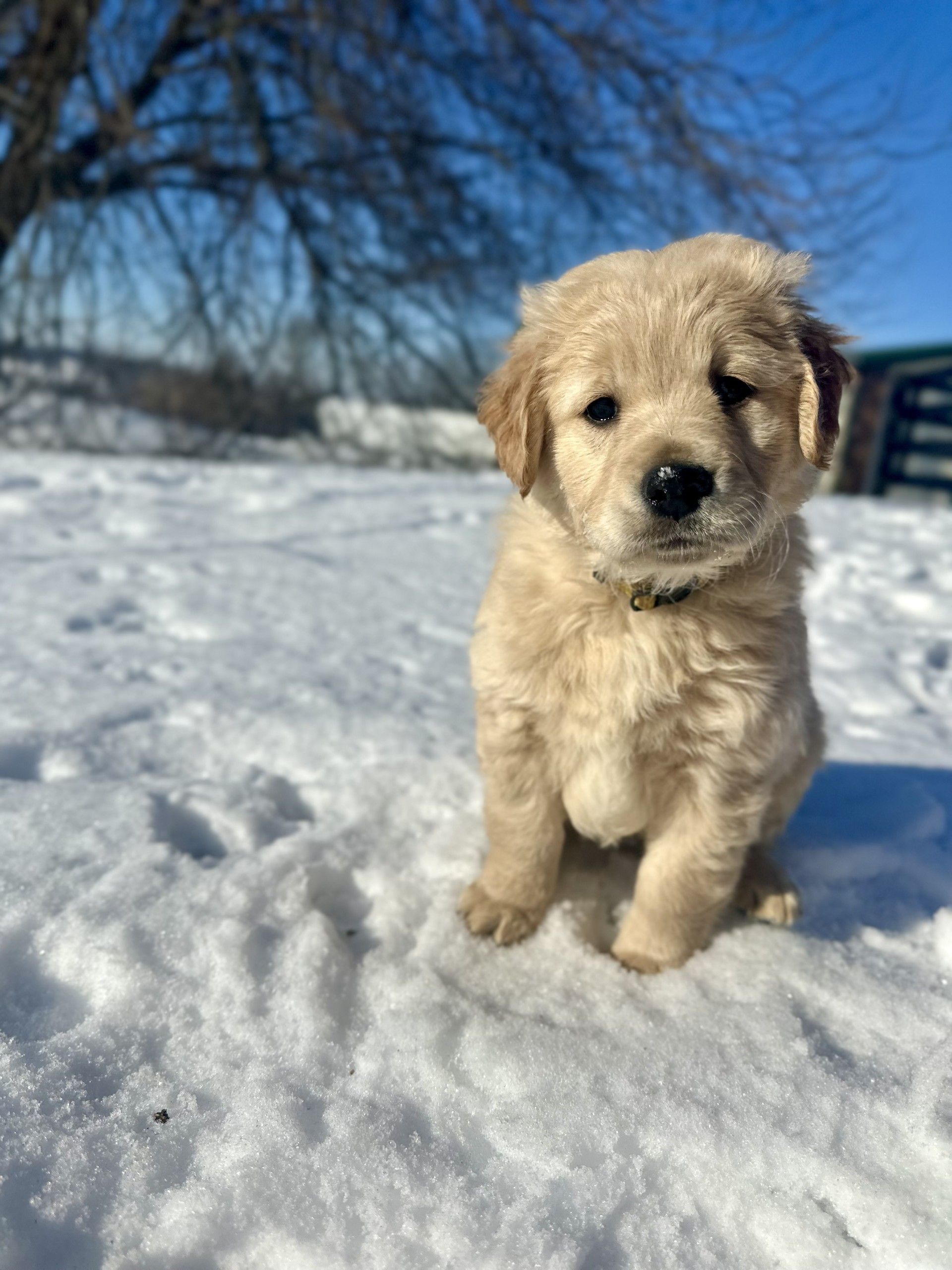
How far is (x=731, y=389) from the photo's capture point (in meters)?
1.73

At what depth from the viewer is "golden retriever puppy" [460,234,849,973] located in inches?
65.4

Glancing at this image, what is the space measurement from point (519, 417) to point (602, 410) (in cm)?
17

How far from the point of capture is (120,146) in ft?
24.1

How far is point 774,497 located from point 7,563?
3.50 m

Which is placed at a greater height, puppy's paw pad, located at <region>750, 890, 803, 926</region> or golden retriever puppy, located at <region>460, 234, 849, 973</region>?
golden retriever puppy, located at <region>460, 234, 849, 973</region>

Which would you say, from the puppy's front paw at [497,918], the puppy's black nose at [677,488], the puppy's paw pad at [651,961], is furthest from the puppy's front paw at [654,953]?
the puppy's black nose at [677,488]

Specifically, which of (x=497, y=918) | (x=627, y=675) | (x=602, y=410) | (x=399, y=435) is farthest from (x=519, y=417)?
(x=399, y=435)

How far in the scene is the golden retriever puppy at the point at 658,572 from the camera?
1.66 m

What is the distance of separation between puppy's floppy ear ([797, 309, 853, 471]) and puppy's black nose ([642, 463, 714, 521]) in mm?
287

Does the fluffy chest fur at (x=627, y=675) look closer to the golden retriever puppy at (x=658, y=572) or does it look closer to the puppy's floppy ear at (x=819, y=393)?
the golden retriever puppy at (x=658, y=572)

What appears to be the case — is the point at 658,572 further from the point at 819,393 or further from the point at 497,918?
the point at 497,918

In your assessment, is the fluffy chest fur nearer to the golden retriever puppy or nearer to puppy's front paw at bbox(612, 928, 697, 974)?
the golden retriever puppy

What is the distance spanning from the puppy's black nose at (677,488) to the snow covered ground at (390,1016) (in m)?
0.97

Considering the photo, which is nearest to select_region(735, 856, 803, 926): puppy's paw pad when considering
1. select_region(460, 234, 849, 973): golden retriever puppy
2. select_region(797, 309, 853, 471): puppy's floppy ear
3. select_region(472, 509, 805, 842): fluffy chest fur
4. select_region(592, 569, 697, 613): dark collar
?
select_region(460, 234, 849, 973): golden retriever puppy
